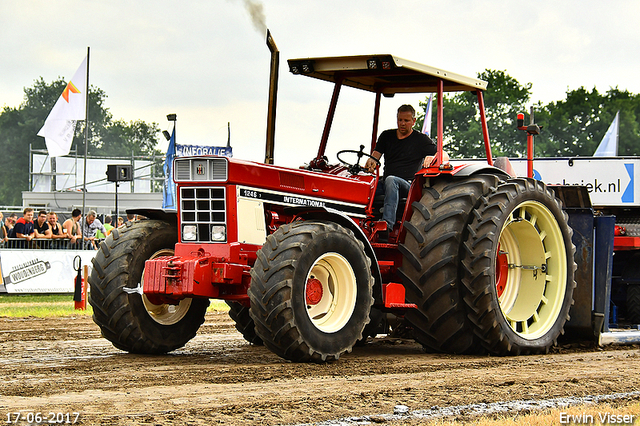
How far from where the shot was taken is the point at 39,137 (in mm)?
93562

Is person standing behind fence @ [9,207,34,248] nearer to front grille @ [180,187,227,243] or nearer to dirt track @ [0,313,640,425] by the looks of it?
dirt track @ [0,313,640,425]

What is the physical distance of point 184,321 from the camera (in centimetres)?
794

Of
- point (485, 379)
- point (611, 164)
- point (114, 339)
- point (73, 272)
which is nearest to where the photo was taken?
point (485, 379)

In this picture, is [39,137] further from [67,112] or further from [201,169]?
[201,169]

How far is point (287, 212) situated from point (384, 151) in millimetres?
1655

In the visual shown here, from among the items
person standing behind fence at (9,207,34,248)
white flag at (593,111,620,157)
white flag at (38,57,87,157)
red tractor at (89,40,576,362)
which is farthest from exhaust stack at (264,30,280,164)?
white flag at (593,111,620,157)

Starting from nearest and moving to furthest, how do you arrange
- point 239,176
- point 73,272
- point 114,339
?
point 239,176 → point 114,339 → point 73,272

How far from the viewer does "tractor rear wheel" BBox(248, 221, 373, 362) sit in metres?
6.38

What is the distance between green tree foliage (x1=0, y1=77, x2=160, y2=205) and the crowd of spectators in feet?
227

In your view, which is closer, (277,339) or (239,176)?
(277,339)

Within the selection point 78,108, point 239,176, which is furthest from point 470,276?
point 78,108

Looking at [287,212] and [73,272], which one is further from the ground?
[287,212]

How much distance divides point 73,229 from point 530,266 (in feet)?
43.0

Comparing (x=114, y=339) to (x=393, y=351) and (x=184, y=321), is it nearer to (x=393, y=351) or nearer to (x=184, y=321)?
(x=184, y=321)
